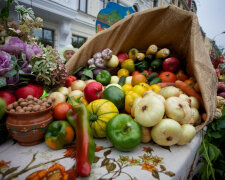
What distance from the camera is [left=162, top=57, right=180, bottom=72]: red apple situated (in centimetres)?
128

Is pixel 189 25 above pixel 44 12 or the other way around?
the other way around

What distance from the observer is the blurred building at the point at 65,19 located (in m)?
5.02

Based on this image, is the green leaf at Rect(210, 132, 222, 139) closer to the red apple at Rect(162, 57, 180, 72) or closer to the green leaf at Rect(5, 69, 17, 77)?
the red apple at Rect(162, 57, 180, 72)

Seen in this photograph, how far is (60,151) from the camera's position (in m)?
0.63

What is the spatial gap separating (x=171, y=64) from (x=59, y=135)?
1.05 meters

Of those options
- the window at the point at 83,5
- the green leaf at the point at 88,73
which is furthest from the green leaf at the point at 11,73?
the window at the point at 83,5

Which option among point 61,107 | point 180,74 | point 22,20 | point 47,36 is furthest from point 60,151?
point 47,36

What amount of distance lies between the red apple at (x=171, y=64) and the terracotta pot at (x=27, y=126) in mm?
1022

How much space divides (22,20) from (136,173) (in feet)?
3.07

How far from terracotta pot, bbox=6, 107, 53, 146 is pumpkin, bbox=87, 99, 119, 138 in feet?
0.67

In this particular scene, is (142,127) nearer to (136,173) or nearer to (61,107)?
(136,173)

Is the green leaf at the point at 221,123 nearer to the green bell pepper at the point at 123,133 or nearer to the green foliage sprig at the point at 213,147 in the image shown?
the green foliage sprig at the point at 213,147

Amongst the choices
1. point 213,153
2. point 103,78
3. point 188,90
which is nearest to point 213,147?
point 213,153

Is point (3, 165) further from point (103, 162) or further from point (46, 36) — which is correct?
point (46, 36)
